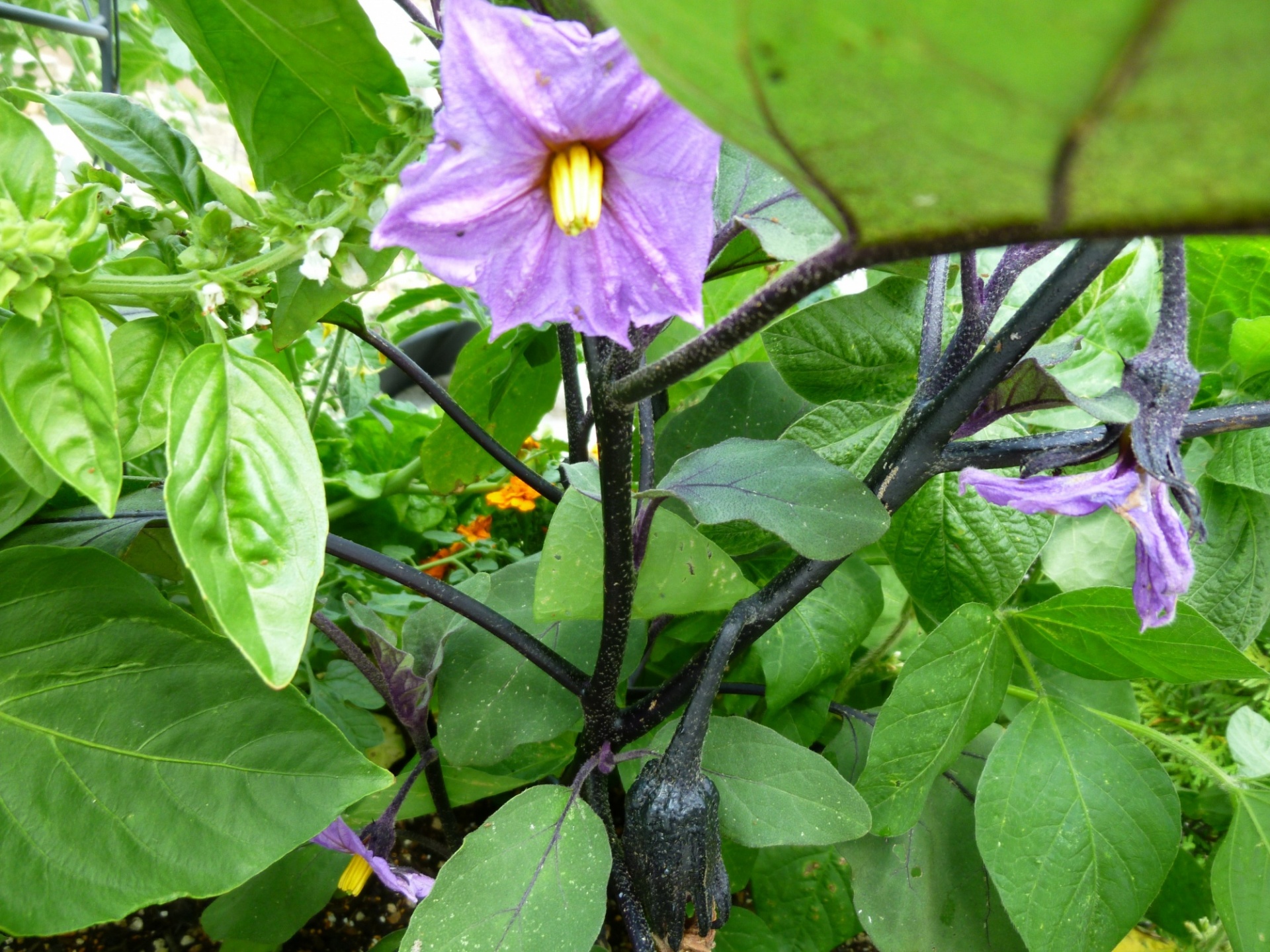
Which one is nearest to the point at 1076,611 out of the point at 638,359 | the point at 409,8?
the point at 638,359

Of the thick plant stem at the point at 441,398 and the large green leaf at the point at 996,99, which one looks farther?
the thick plant stem at the point at 441,398

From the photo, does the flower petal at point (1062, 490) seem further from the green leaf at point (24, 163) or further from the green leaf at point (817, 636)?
the green leaf at point (24, 163)

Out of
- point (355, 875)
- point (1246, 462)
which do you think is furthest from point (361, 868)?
point (1246, 462)

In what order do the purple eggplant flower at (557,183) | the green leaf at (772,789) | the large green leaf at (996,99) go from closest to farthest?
the large green leaf at (996,99)
the purple eggplant flower at (557,183)
the green leaf at (772,789)

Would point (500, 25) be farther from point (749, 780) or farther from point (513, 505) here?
point (513, 505)

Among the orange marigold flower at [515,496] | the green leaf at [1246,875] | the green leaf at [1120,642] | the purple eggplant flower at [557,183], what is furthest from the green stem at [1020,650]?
the orange marigold flower at [515,496]

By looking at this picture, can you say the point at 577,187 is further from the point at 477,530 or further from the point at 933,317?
the point at 477,530
